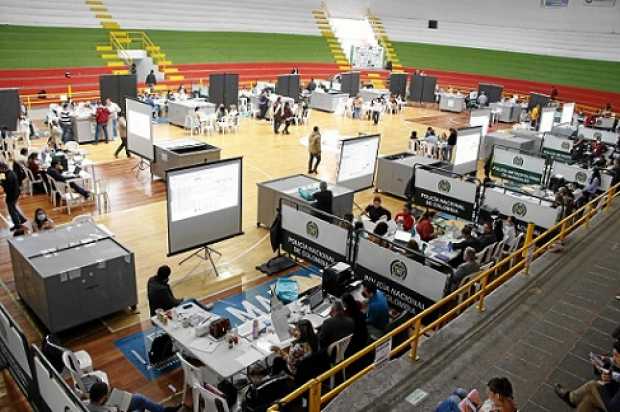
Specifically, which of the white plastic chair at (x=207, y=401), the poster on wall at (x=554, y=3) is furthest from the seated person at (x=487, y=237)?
the poster on wall at (x=554, y=3)

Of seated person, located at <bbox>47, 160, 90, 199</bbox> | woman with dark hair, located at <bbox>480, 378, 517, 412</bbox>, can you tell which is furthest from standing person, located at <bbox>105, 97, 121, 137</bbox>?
woman with dark hair, located at <bbox>480, 378, 517, 412</bbox>

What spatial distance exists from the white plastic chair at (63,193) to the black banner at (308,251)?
19.8 feet

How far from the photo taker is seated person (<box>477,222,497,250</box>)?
10.0 m

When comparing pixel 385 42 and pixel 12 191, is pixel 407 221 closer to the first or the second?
pixel 12 191

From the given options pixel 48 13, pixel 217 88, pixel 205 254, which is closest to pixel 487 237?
pixel 205 254

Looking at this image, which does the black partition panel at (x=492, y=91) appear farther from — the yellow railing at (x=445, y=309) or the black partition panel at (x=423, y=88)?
the yellow railing at (x=445, y=309)

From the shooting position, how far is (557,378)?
23.3 feet

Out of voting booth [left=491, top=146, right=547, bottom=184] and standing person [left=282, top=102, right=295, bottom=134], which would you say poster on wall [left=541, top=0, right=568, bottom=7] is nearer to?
standing person [left=282, top=102, right=295, bottom=134]

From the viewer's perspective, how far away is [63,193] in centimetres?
1309

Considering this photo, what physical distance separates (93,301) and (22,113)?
14.7 m

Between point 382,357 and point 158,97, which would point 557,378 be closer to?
point 382,357

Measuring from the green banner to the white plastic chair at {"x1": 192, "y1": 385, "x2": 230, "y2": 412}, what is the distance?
12.8m

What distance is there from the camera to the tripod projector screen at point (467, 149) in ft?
52.3

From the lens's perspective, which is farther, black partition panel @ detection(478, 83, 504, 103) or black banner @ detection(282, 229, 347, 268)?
black partition panel @ detection(478, 83, 504, 103)
